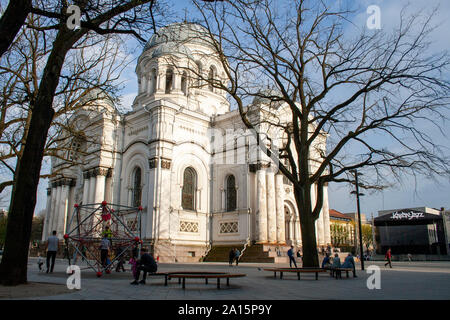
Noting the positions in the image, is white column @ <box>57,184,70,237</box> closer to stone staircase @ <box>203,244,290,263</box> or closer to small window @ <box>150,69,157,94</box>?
small window @ <box>150,69,157,94</box>

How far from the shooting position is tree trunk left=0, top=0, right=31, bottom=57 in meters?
7.57

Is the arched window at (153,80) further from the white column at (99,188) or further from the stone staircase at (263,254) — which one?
the stone staircase at (263,254)

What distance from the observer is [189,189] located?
29.5 m

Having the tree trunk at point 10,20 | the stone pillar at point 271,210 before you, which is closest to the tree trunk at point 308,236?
the tree trunk at point 10,20

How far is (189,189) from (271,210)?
22.6ft

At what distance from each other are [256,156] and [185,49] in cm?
1296

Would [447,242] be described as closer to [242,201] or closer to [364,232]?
[364,232]

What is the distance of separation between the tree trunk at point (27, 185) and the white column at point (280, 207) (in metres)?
21.2

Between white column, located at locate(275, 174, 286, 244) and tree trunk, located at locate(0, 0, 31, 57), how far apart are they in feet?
75.5

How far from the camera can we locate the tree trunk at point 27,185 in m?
8.09

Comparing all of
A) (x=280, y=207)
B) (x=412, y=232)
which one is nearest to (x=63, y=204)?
(x=280, y=207)

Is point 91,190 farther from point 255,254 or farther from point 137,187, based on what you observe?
point 255,254
